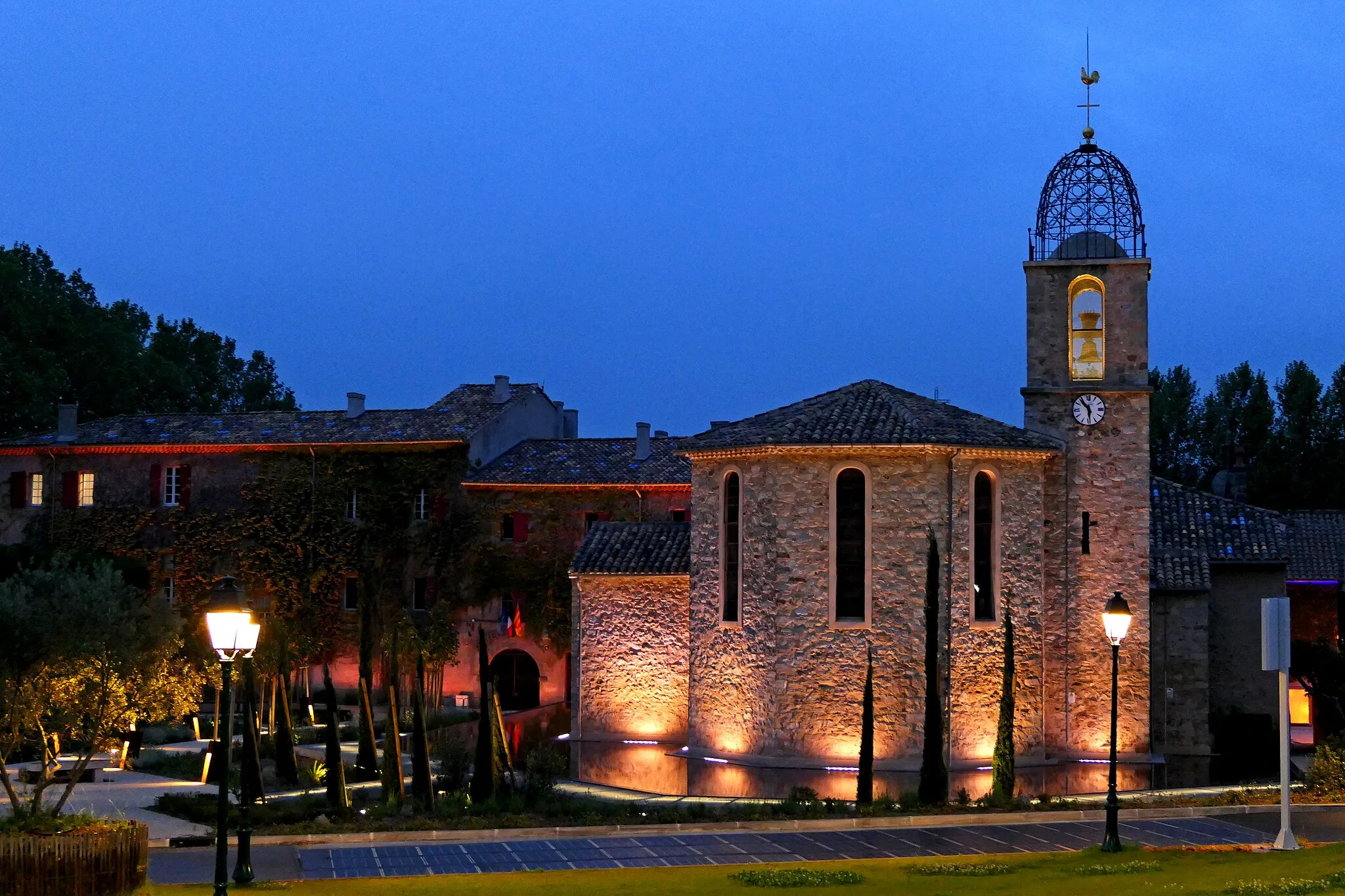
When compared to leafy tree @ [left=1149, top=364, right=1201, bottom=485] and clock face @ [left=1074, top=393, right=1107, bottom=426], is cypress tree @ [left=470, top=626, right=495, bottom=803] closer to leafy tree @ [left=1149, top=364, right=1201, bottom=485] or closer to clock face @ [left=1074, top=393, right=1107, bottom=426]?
clock face @ [left=1074, top=393, right=1107, bottom=426]

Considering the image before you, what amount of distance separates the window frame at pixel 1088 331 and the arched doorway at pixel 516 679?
21334mm

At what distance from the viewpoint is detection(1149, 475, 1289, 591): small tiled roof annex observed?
34.5 m

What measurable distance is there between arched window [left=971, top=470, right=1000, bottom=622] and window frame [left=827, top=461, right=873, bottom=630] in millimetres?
2336

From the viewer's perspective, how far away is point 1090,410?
33.3 metres

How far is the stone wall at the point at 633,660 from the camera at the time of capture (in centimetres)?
3556

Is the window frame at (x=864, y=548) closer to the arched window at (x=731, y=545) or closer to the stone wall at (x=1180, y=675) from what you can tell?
the arched window at (x=731, y=545)

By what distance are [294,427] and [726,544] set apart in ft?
74.3

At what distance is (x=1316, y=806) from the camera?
75.5 ft

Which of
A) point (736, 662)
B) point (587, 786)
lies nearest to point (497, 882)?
point (587, 786)

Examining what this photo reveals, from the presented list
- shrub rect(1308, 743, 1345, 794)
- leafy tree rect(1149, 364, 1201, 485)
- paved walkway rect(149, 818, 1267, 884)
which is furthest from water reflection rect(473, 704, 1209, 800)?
leafy tree rect(1149, 364, 1201, 485)

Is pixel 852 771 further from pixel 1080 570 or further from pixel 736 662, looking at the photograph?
pixel 1080 570

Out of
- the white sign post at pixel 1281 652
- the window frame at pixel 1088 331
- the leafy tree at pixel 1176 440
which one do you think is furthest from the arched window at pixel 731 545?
the leafy tree at pixel 1176 440

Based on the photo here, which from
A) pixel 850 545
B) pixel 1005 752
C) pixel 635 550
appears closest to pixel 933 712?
pixel 1005 752

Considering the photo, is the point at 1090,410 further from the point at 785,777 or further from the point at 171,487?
the point at 171,487
